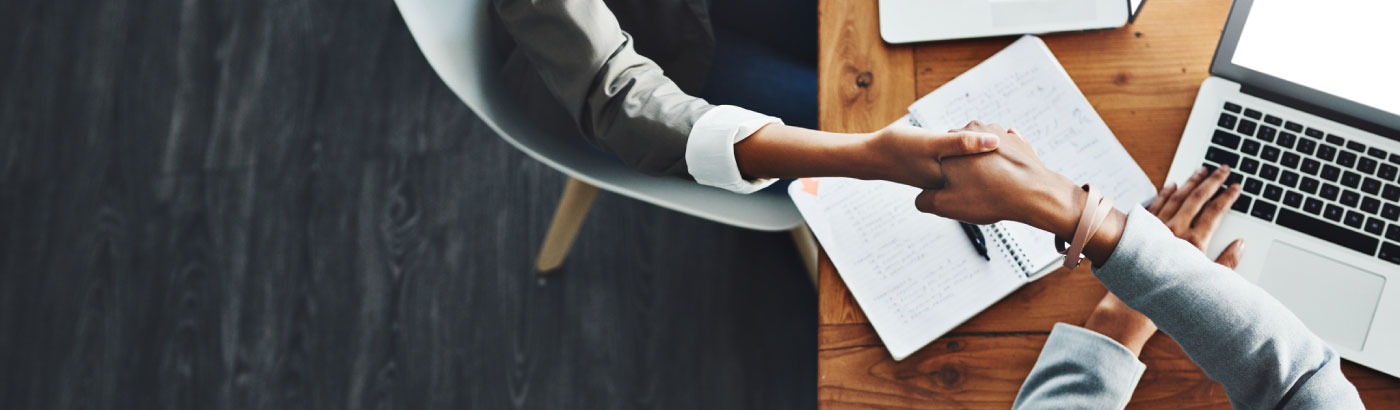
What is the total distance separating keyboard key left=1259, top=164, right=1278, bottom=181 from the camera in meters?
0.75

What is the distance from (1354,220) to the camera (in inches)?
29.0

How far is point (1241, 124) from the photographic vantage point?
757mm

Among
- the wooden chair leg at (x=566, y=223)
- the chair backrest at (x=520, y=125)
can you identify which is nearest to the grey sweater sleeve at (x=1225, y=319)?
the chair backrest at (x=520, y=125)

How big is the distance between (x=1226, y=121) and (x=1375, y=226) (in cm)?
16

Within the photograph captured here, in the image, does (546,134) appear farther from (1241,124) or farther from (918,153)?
(1241,124)

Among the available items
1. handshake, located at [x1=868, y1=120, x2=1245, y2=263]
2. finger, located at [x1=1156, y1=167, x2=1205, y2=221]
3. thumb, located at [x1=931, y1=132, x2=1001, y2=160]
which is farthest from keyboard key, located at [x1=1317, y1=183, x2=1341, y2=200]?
thumb, located at [x1=931, y1=132, x2=1001, y2=160]

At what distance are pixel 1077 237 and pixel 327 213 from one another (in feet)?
4.48

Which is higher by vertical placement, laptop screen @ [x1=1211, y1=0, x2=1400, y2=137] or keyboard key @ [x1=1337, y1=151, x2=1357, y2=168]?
laptop screen @ [x1=1211, y1=0, x2=1400, y2=137]

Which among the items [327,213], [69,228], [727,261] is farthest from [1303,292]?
[69,228]

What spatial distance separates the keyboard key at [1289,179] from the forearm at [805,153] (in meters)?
0.40

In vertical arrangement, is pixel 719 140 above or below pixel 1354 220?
above

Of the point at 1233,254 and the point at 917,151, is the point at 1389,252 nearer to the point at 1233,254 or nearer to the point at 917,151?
the point at 1233,254

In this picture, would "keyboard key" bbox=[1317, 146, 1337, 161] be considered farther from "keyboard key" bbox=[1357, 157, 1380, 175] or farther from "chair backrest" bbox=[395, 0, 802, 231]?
"chair backrest" bbox=[395, 0, 802, 231]

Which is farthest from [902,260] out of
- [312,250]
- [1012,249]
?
[312,250]
